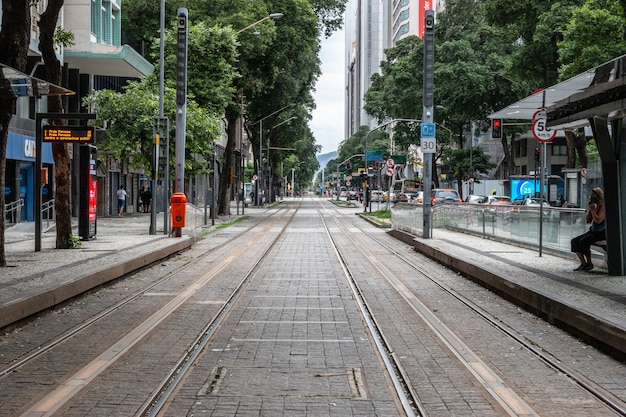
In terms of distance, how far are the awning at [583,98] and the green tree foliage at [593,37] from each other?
19.9 metres

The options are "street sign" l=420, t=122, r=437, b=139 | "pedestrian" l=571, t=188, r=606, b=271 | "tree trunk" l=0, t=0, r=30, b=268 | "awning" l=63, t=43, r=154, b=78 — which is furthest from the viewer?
"awning" l=63, t=43, r=154, b=78

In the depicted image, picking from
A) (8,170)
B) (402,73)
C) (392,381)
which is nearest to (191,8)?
(8,170)

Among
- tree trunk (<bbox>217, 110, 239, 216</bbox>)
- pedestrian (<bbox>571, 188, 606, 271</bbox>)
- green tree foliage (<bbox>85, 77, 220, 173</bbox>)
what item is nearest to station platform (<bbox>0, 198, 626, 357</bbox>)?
pedestrian (<bbox>571, 188, 606, 271</bbox>)

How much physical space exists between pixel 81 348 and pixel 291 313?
3.27 m

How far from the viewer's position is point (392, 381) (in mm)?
7055

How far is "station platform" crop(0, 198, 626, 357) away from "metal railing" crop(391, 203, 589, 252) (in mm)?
399

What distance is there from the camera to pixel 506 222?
886 inches

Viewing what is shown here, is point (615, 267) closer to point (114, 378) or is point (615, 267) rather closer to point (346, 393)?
point (346, 393)

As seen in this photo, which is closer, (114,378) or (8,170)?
(114,378)

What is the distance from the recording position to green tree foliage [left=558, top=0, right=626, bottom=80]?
34.3 meters

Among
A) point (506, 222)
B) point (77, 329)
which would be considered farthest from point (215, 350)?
point (506, 222)

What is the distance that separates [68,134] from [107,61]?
64.1 ft

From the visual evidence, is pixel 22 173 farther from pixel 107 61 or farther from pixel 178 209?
pixel 178 209

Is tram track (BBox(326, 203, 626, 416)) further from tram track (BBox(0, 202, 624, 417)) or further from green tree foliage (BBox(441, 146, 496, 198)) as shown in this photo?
green tree foliage (BBox(441, 146, 496, 198))
